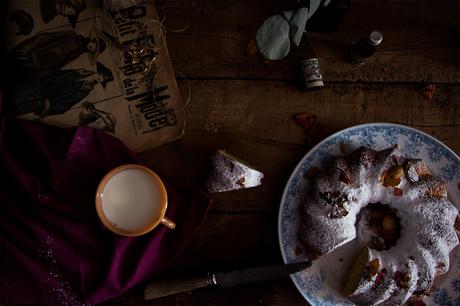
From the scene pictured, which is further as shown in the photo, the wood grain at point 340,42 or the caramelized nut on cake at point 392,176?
the wood grain at point 340,42

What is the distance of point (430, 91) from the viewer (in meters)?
1.04

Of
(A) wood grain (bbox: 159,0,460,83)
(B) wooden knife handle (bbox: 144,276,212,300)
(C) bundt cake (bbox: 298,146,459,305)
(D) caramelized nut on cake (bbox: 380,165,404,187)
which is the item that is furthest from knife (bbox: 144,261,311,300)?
(A) wood grain (bbox: 159,0,460,83)

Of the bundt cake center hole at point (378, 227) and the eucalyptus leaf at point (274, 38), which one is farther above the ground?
the eucalyptus leaf at point (274, 38)

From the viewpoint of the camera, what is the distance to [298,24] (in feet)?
3.09

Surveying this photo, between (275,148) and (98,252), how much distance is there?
461mm

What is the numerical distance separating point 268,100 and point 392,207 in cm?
37

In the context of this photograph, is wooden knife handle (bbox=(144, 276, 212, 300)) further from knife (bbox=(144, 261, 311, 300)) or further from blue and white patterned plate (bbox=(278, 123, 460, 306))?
blue and white patterned plate (bbox=(278, 123, 460, 306))

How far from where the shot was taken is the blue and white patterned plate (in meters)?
0.98

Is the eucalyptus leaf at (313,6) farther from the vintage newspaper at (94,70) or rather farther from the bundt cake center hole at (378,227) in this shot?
the bundt cake center hole at (378,227)

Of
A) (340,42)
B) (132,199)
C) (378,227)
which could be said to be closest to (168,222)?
(132,199)

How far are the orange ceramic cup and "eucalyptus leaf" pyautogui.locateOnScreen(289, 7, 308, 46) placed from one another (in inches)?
16.9

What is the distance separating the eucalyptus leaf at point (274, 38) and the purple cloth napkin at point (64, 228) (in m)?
0.36

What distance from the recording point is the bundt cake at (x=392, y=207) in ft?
3.00

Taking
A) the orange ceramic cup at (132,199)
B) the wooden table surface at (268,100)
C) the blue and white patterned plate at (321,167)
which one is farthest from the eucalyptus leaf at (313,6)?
the orange ceramic cup at (132,199)
